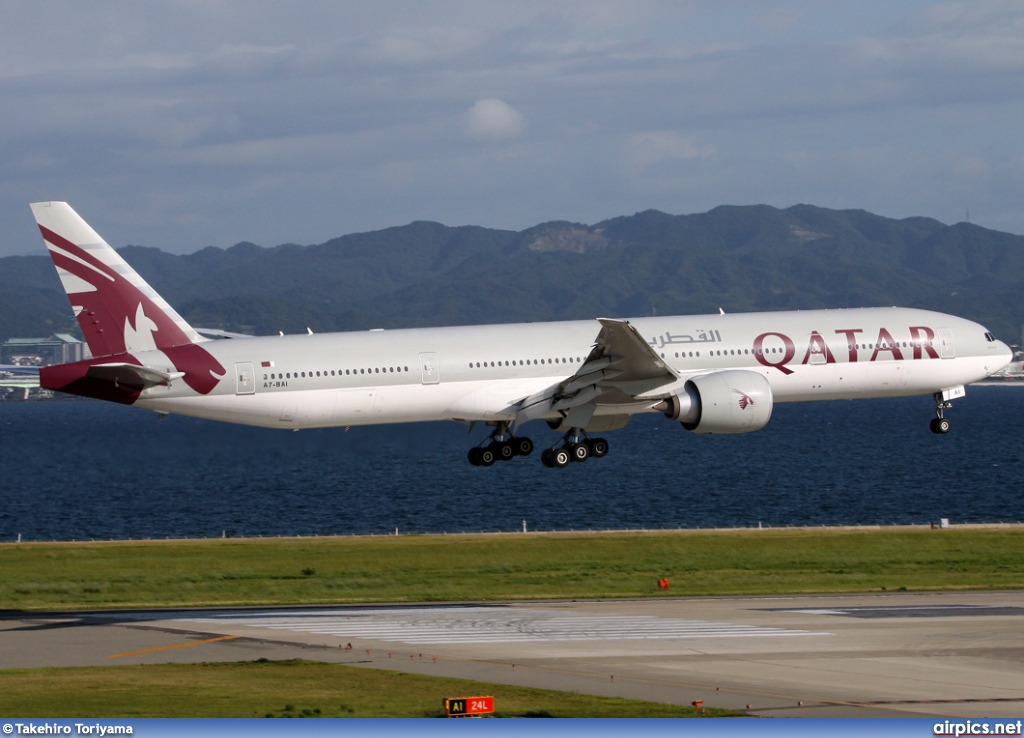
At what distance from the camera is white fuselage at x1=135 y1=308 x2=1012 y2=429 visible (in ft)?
159

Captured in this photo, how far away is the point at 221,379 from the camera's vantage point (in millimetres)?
47719

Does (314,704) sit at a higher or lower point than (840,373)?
Result: lower

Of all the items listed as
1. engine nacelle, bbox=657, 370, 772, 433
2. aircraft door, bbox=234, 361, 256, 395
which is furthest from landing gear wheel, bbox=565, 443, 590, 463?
aircraft door, bbox=234, 361, 256, 395

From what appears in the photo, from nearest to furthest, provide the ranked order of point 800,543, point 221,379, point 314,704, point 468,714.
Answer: point 468,714, point 314,704, point 221,379, point 800,543

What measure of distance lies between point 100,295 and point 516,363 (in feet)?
50.1

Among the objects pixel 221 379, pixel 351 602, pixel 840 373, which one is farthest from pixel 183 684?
pixel 840 373

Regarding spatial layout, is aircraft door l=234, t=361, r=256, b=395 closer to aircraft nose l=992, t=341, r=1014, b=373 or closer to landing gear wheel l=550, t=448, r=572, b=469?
landing gear wheel l=550, t=448, r=572, b=469

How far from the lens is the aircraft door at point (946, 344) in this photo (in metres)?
56.1

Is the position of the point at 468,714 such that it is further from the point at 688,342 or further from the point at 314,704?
the point at 688,342

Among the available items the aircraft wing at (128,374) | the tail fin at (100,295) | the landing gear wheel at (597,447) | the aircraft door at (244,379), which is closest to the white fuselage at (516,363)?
the aircraft door at (244,379)

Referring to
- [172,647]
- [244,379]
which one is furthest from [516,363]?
[172,647]

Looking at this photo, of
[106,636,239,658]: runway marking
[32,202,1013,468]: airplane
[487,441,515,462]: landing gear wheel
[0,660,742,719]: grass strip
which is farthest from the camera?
[487,441,515,462]: landing gear wheel

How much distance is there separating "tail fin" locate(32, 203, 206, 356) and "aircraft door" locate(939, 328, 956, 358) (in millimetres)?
30907

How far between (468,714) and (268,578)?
33.3 m
